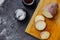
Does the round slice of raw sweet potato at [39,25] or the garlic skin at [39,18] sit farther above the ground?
the garlic skin at [39,18]

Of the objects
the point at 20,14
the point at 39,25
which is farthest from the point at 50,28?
the point at 20,14

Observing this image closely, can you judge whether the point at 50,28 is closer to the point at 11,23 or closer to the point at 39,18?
the point at 39,18

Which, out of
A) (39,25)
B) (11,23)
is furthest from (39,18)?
(11,23)

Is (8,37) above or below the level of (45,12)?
below

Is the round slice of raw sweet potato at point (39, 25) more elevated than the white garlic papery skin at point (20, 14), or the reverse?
the white garlic papery skin at point (20, 14)

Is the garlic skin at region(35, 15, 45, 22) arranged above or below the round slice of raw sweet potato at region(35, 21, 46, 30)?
above

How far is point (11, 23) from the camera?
48.4 inches

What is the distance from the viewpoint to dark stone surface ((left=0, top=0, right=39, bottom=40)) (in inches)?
48.1

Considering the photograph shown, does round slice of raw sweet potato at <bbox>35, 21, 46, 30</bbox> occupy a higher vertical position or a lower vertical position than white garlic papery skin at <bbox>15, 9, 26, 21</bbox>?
→ lower

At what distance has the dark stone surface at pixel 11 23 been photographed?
1.22 meters

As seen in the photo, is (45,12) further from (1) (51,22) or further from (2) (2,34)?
(2) (2,34)

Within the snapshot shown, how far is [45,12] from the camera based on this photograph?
121 cm

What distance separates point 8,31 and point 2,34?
3 cm

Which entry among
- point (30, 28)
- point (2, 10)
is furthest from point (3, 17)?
point (30, 28)
